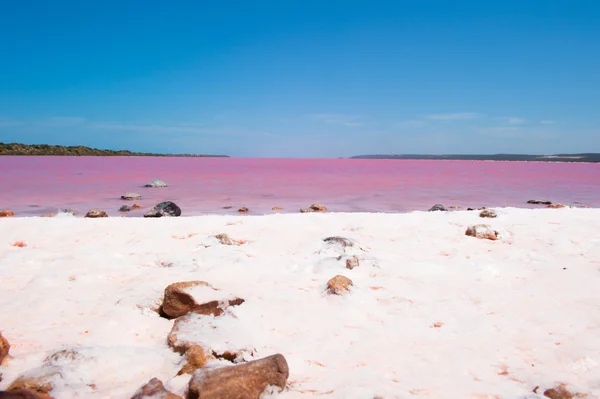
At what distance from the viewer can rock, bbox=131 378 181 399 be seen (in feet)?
7.40

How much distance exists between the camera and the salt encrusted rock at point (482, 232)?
17.7ft

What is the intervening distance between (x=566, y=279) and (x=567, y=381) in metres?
1.94

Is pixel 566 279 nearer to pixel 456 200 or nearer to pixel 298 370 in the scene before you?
pixel 298 370

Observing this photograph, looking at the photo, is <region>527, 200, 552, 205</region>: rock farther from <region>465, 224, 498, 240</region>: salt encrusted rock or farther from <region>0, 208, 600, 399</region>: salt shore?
<region>465, 224, 498, 240</region>: salt encrusted rock

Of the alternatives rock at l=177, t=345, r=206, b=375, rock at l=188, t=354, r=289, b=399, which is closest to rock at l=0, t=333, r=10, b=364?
rock at l=177, t=345, r=206, b=375

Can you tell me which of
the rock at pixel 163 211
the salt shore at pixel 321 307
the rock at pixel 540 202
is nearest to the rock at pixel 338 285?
the salt shore at pixel 321 307

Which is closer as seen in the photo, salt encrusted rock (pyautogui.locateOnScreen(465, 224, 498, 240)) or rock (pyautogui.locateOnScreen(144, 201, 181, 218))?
salt encrusted rock (pyautogui.locateOnScreen(465, 224, 498, 240))

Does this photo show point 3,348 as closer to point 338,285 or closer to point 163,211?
point 338,285

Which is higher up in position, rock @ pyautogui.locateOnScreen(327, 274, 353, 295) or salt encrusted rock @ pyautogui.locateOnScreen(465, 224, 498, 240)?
salt encrusted rock @ pyautogui.locateOnScreen(465, 224, 498, 240)

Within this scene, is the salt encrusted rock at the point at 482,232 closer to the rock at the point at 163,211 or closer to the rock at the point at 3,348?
the rock at the point at 3,348

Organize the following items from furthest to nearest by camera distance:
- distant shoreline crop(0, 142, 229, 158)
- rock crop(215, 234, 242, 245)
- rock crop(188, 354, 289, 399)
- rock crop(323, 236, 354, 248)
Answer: distant shoreline crop(0, 142, 229, 158)
rock crop(215, 234, 242, 245)
rock crop(323, 236, 354, 248)
rock crop(188, 354, 289, 399)

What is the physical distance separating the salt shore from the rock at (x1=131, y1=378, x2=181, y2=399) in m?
0.12

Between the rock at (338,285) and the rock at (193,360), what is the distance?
56.8 inches

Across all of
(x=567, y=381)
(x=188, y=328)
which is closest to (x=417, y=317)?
(x=567, y=381)
